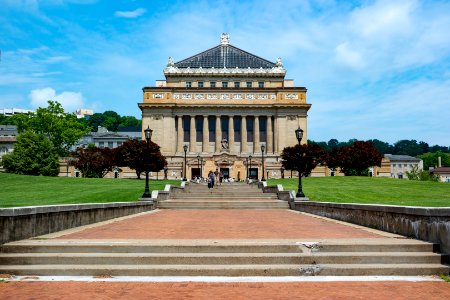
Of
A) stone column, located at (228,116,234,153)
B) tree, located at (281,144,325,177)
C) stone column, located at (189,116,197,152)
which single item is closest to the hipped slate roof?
stone column, located at (228,116,234,153)

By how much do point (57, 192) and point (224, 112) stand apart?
200ft

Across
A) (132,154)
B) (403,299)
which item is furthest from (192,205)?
(132,154)

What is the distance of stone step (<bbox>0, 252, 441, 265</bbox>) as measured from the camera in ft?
31.1

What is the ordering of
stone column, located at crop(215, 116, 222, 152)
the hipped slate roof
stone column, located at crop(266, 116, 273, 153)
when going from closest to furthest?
stone column, located at crop(266, 116, 273, 153)
stone column, located at crop(215, 116, 222, 152)
the hipped slate roof

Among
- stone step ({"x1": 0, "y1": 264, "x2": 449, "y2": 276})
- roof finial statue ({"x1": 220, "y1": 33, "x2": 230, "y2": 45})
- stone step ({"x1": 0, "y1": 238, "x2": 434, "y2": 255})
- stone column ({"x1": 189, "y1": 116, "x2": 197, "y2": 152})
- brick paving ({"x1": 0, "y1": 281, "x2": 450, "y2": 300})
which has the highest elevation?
roof finial statue ({"x1": 220, "y1": 33, "x2": 230, "y2": 45})

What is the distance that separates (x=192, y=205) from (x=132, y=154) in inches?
1646

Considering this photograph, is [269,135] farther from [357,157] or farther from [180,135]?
[357,157]

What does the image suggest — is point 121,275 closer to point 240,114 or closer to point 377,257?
point 377,257

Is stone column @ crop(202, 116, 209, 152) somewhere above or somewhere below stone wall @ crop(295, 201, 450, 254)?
above

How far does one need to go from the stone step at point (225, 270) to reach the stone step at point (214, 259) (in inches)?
10.0

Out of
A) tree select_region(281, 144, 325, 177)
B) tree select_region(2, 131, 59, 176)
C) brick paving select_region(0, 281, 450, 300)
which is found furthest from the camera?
tree select_region(2, 131, 59, 176)

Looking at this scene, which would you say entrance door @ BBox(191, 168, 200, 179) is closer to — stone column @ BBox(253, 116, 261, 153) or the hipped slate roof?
stone column @ BBox(253, 116, 261, 153)

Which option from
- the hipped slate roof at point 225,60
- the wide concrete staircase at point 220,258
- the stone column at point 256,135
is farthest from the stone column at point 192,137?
the wide concrete staircase at point 220,258

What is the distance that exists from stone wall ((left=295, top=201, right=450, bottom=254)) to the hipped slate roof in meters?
85.4
